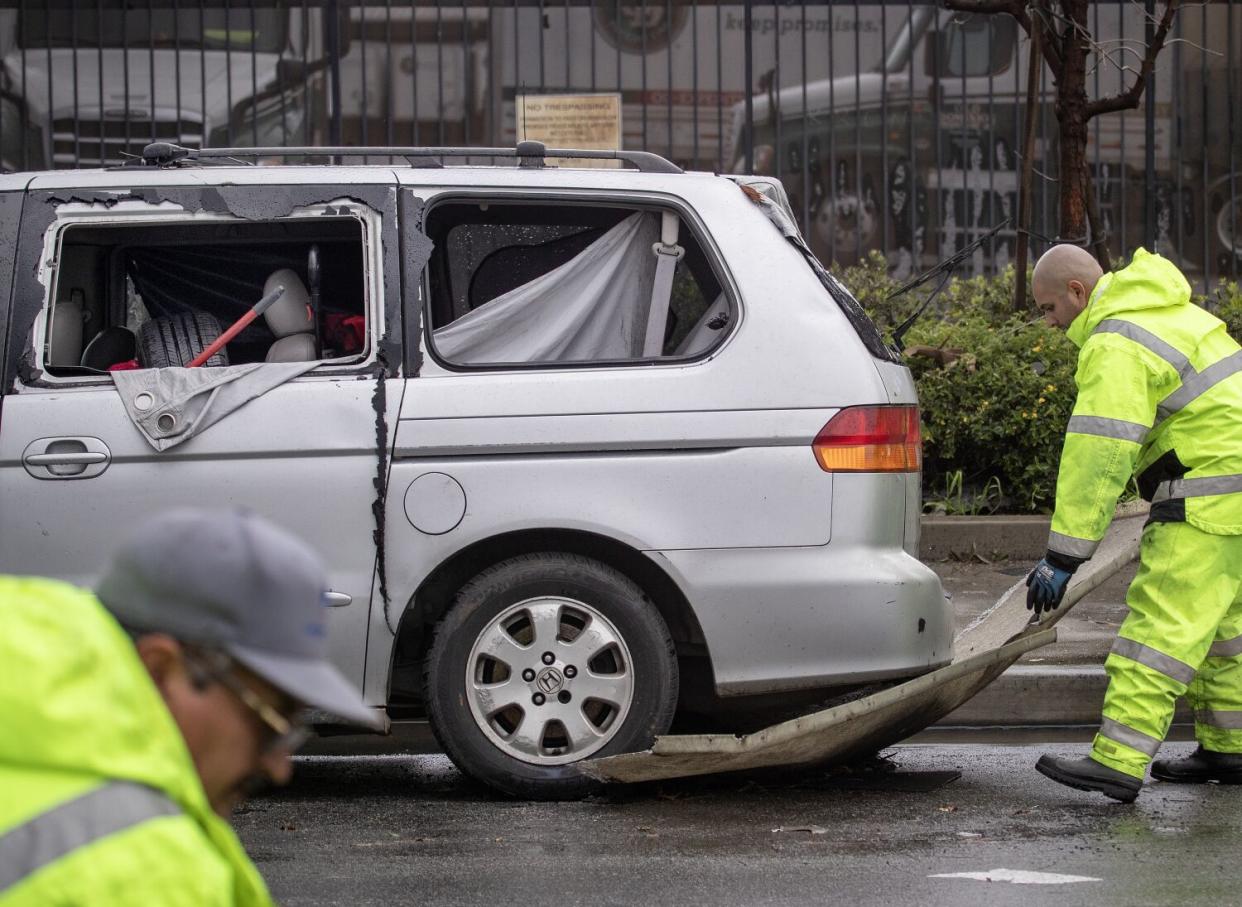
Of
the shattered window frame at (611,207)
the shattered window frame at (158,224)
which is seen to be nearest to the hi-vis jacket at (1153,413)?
the shattered window frame at (611,207)

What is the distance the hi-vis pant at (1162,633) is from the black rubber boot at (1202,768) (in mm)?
334

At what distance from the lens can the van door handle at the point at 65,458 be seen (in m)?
4.82

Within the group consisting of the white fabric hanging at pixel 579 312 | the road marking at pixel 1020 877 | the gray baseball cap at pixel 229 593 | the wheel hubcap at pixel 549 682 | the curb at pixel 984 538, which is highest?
the white fabric hanging at pixel 579 312

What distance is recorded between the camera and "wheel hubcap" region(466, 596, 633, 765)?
15.8 feet

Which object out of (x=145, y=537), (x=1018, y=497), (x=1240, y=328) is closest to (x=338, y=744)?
(x=1018, y=497)

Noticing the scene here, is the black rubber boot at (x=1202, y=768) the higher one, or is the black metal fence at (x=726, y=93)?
the black metal fence at (x=726, y=93)

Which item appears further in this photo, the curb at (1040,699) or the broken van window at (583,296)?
the curb at (1040,699)

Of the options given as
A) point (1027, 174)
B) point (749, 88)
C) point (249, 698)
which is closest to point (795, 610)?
point (249, 698)

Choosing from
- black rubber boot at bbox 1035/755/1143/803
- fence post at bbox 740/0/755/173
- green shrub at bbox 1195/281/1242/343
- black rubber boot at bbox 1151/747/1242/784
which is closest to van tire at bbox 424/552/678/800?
black rubber boot at bbox 1035/755/1143/803

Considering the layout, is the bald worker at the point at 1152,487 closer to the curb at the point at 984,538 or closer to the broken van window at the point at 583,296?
the broken van window at the point at 583,296

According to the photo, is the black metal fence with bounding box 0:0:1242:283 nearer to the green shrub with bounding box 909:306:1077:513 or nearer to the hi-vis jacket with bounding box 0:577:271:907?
the green shrub with bounding box 909:306:1077:513

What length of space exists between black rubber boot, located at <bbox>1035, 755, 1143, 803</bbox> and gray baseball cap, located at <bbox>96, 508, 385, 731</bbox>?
12.2ft

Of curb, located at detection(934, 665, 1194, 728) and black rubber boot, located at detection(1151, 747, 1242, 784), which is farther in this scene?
curb, located at detection(934, 665, 1194, 728)

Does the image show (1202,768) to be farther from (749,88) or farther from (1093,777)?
(749,88)
